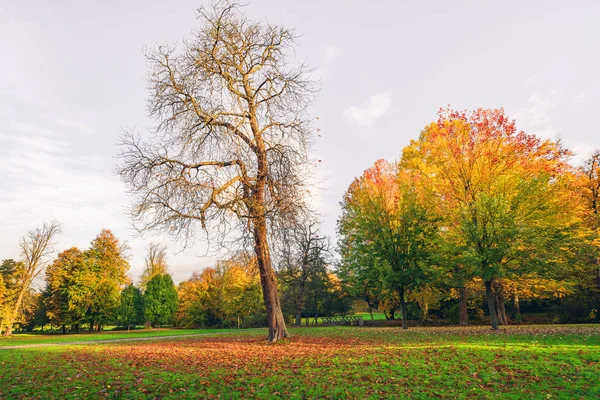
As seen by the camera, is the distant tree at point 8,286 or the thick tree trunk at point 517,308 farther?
the distant tree at point 8,286

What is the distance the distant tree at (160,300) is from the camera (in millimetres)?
37750

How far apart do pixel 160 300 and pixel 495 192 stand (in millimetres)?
36144

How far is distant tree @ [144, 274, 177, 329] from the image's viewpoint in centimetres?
3775

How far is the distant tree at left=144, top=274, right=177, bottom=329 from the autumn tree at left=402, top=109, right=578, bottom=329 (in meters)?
30.8

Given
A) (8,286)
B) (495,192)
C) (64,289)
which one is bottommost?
(64,289)

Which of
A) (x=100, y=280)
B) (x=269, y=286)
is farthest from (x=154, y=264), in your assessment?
(x=269, y=286)

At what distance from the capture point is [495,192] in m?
19.2

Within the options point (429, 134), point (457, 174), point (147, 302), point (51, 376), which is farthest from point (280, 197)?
point (147, 302)

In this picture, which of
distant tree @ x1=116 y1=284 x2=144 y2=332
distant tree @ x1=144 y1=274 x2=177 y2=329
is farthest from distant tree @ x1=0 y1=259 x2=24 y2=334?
distant tree @ x1=144 y1=274 x2=177 y2=329

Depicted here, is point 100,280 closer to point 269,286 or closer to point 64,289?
point 64,289

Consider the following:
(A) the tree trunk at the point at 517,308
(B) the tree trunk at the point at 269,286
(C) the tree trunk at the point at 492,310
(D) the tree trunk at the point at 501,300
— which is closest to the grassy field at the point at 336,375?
(B) the tree trunk at the point at 269,286

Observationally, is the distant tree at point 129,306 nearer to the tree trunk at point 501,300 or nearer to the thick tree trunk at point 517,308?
the tree trunk at point 501,300

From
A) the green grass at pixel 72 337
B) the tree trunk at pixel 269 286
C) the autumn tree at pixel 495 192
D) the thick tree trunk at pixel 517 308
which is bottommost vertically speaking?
the green grass at pixel 72 337

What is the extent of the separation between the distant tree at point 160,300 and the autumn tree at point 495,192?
30.8m
